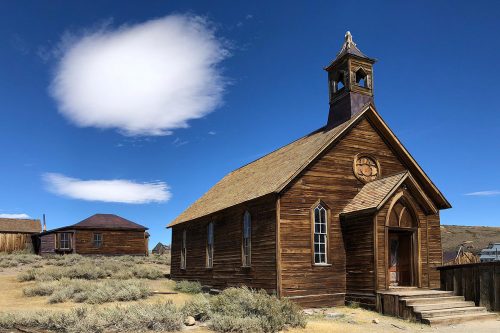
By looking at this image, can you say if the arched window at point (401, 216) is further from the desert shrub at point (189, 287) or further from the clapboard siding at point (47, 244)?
the clapboard siding at point (47, 244)

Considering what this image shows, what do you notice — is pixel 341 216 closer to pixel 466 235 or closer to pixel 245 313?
pixel 245 313

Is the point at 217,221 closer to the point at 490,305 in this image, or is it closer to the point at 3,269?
the point at 490,305

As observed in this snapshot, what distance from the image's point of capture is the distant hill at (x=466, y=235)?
47.4 meters

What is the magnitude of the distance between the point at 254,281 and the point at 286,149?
777cm

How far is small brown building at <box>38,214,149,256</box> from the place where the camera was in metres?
46.8

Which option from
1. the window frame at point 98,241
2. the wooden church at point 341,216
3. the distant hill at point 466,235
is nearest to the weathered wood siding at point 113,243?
the window frame at point 98,241

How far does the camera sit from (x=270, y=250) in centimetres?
1733

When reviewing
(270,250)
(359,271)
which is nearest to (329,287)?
(359,271)

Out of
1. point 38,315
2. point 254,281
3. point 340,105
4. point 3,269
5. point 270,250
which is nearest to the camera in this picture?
point 38,315

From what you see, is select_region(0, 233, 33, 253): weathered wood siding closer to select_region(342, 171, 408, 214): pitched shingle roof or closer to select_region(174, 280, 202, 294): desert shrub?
select_region(174, 280, 202, 294): desert shrub

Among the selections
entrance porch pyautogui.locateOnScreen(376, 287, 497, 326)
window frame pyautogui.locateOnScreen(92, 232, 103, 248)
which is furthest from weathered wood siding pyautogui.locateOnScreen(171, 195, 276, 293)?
window frame pyautogui.locateOnScreen(92, 232, 103, 248)

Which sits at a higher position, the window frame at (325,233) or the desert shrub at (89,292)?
the window frame at (325,233)

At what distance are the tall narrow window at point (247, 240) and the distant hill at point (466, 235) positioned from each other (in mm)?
33464

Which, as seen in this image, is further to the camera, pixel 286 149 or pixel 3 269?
pixel 3 269
